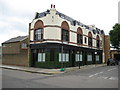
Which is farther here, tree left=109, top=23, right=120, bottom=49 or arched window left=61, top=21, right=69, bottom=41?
tree left=109, top=23, right=120, bottom=49

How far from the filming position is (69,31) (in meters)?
27.4

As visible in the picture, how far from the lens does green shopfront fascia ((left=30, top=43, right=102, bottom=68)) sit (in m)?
23.8

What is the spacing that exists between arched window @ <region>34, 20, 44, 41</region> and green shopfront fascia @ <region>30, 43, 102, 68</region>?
1.30 meters

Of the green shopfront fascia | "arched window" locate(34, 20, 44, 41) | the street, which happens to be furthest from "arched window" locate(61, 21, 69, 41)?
the street

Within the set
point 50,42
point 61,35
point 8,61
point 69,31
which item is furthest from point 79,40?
point 8,61

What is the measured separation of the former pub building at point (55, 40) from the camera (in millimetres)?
23953

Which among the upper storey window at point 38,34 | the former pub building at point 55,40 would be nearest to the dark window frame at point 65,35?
the former pub building at point 55,40

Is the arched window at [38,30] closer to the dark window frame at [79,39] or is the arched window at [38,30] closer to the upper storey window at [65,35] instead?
the upper storey window at [65,35]

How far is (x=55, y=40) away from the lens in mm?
24062

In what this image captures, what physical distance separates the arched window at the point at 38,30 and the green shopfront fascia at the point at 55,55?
130cm

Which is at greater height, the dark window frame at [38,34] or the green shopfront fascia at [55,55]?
the dark window frame at [38,34]

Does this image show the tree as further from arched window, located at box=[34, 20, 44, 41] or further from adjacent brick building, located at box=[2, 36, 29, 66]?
arched window, located at box=[34, 20, 44, 41]

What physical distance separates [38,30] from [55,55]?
521 centimetres


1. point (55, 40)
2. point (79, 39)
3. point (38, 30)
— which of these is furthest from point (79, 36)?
point (38, 30)
